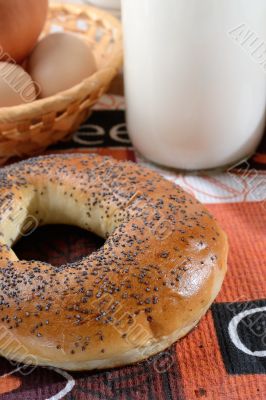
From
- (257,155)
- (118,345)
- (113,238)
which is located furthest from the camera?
(257,155)

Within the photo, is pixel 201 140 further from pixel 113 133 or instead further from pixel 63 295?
A: pixel 63 295

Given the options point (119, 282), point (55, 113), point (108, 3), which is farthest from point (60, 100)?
point (108, 3)

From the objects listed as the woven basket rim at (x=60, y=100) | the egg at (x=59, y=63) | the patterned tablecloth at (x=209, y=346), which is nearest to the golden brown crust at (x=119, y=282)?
the patterned tablecloth at (x=209, y=346)

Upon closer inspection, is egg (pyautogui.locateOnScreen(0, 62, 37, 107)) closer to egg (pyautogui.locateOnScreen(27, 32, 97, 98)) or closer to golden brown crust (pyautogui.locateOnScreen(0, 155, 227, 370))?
egg (pyautogui.locateOnScreen(27, 32, 97, 98))

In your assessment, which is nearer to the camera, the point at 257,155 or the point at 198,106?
the point at 198,106

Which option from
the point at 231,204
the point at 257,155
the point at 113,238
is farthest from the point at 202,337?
the point at 257,155

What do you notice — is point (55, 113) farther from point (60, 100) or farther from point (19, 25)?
point (19, 25)

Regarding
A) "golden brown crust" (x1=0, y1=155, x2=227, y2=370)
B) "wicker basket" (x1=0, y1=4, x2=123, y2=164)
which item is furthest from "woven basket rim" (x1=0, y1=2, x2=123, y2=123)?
"golden brown crust" (x1=0, y1=155, x2=227, y2=370)
